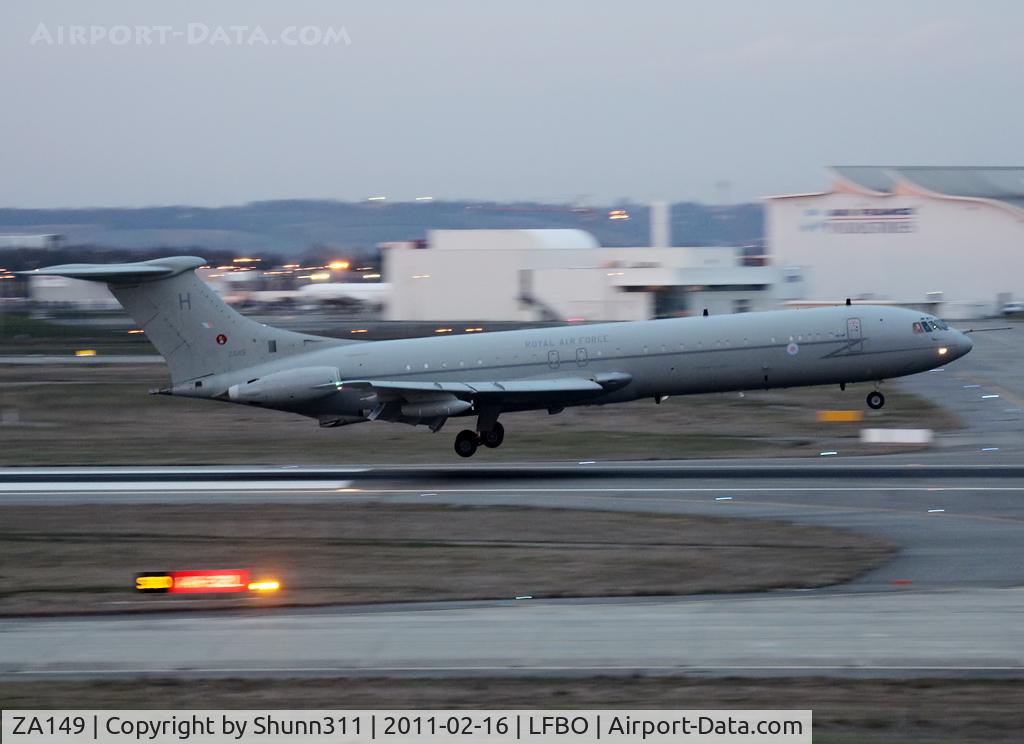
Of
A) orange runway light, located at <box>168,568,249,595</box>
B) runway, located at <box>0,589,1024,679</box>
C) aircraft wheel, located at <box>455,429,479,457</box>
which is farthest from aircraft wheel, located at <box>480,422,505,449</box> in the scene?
runway, located at <box>0,589,1024,679</box>

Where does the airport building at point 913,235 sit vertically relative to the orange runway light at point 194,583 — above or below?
above

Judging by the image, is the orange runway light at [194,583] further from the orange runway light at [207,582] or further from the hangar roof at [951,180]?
the hangar roof at [951,180]

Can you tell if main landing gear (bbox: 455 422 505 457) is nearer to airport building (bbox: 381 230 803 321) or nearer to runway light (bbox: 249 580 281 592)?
runway light (bbox: 249 580 281 592)

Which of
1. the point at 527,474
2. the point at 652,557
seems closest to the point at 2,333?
the point at 527,474

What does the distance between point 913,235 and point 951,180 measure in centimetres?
680

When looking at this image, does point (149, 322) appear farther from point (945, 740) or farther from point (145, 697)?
point (945, 740)

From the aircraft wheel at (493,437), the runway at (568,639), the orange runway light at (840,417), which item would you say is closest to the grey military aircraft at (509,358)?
the aircraft wheel at (493,437)

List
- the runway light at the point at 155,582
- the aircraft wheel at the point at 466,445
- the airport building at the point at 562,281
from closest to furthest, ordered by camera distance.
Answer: the runway light at the point at 155,582
the aircraft wheel at the point at 466,445
the airport building at the point at 562,281

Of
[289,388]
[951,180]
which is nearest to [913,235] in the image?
[951,180]

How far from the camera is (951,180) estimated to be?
110 meters

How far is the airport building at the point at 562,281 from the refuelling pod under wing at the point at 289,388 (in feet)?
168

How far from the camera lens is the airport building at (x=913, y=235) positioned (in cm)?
10669

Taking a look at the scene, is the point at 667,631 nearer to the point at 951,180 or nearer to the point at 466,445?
the point at 466,445

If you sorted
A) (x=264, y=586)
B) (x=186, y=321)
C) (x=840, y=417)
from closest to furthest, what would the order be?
(x=264, y=586) < (x=186, y=321) < (x=840, y=417)
